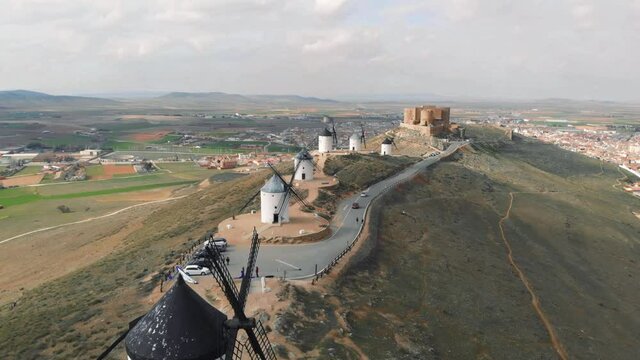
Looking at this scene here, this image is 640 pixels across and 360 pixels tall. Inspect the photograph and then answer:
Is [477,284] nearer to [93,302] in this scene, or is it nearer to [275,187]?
[275,187]

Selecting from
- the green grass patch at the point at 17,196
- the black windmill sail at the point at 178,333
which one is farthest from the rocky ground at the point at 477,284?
the green grass patch at the point at 17,196

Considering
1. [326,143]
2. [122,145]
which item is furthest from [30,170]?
[326,143]

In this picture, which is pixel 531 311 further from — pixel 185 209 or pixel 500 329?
pixel 185 209

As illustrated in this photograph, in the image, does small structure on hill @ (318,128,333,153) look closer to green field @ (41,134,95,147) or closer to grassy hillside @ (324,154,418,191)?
grassy hillside @ (324,154,418,191)

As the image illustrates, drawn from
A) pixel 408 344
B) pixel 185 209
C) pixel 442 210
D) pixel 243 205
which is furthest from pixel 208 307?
pixel 185 209

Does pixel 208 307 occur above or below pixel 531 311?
above

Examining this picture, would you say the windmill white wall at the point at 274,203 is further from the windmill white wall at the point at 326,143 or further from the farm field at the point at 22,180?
the farm field at the point at 22,180

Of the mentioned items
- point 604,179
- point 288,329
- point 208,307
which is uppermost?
point 208,307
